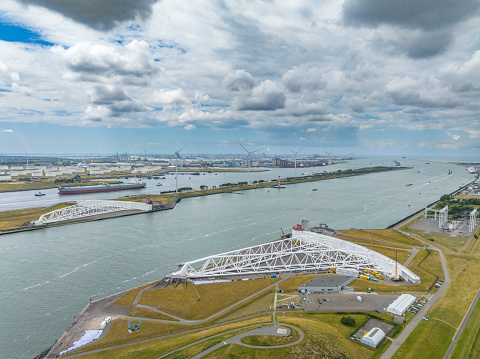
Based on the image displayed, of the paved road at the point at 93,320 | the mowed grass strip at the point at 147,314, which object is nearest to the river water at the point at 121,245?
the paved road at the point at 93,320

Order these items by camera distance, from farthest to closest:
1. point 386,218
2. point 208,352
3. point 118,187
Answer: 1. point 118,187
2. point 386,218
3. point 208,352

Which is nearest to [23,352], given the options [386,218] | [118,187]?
[386,218]

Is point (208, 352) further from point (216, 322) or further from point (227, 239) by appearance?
point (227, 239)

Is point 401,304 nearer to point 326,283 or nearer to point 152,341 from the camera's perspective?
point 326,283

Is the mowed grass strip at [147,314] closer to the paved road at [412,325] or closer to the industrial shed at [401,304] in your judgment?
the paved road at [412,325]

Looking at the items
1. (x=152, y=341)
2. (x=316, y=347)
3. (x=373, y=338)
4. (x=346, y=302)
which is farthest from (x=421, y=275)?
(x=152, y=341)

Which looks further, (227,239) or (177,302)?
(227,239)

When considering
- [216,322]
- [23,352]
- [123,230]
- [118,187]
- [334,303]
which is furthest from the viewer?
[118,187]
